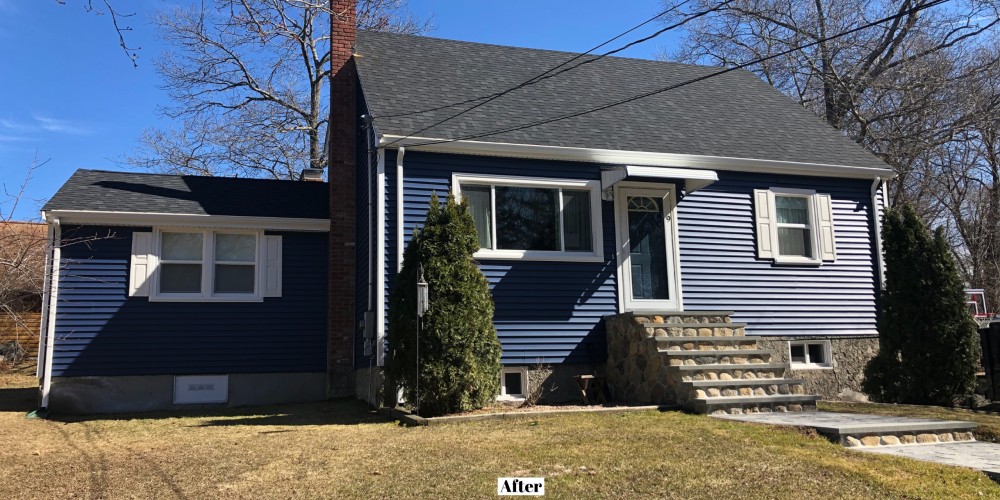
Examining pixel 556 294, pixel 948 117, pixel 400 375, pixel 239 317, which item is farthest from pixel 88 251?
pixel 948 117

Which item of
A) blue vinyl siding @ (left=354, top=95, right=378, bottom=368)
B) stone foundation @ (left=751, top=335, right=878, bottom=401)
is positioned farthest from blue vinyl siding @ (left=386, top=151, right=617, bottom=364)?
stone foundation @ (left=751, top=335, right=878, bottom=401)

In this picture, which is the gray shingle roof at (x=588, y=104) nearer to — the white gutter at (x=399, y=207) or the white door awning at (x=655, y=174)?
the white gutter at (x=399, y=207)

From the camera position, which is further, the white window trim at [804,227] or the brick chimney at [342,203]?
the white window trim at [804,227]

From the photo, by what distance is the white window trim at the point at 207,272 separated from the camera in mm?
11672

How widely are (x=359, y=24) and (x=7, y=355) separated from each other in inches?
542

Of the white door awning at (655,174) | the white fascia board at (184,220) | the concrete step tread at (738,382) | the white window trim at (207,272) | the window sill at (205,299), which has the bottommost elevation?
the concrete step tread at (738,382)

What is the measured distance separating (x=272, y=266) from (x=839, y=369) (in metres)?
9.20

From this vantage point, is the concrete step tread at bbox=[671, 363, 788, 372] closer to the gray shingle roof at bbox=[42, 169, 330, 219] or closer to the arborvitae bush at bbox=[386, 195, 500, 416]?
the arborvitae bush at bbox=[386, 195, 500, 416]

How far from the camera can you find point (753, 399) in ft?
29.5

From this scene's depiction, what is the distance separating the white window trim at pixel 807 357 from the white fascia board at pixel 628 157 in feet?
8.98

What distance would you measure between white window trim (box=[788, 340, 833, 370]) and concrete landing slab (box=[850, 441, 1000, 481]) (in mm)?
4483

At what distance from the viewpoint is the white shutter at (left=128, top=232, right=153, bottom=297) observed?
37.8ft

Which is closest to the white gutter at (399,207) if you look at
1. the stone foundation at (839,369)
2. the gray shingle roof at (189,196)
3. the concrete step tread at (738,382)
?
the gray shingle roof at (189,196)

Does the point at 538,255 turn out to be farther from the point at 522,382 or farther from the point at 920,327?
the point at 920,327
